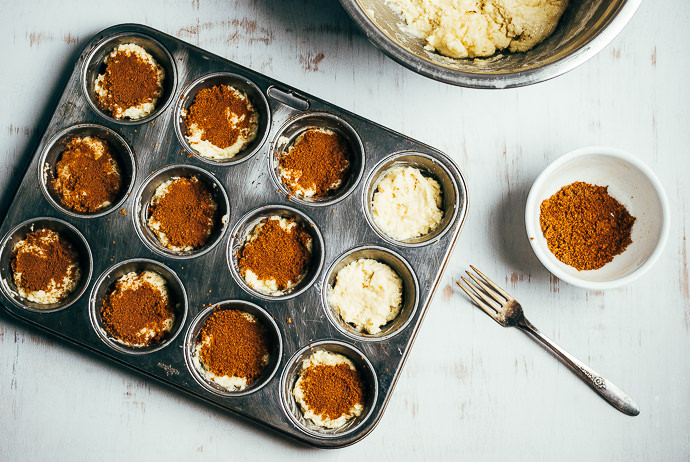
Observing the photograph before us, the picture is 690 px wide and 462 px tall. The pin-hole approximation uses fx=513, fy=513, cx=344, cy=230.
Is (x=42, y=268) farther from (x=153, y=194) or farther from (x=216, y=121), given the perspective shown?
(x=216, y=121)

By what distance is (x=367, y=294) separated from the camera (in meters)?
2.22

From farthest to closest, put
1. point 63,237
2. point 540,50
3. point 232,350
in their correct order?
point 63,237 < point 232,350 < point 540,50

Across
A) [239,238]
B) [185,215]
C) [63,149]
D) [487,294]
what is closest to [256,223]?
[239,238]

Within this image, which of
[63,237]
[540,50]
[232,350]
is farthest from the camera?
[63,237]

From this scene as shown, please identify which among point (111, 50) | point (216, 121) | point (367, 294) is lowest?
point (367, 294)

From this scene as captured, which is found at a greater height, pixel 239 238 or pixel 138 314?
pixel 239 238

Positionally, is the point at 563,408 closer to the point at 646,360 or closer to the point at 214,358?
the point at 646,360

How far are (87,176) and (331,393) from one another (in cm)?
144

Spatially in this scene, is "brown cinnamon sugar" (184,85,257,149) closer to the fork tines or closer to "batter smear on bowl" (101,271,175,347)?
"batter smear on bowl" (101,271,175,347)

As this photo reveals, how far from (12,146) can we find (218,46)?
43.8 inches

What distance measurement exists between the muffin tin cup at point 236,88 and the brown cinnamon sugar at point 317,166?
16 centimetres

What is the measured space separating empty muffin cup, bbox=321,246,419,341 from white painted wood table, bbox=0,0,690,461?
25 cm

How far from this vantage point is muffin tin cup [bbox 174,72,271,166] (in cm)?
222

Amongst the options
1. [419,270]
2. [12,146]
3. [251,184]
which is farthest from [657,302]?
[12,146]
